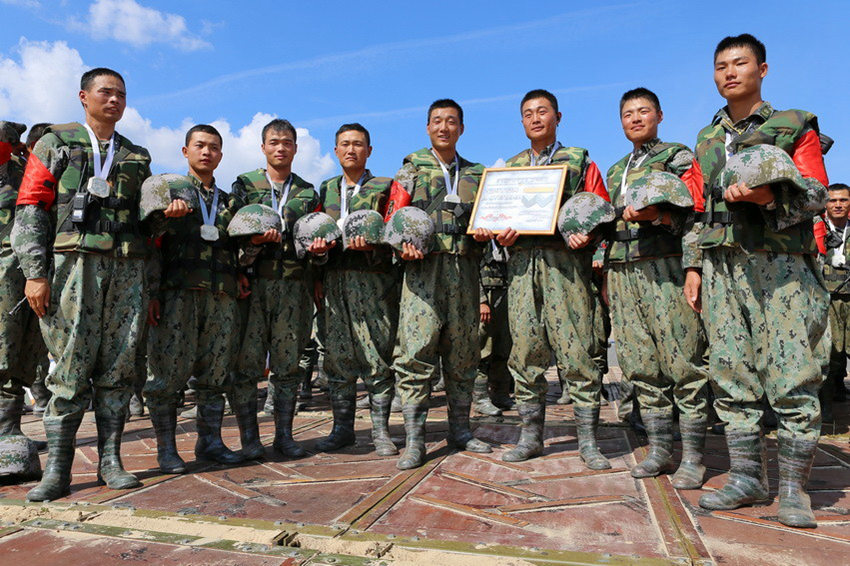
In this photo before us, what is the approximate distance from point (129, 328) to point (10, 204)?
214 cm

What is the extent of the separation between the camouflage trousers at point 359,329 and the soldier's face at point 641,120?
2330 mm

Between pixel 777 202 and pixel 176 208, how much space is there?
373 cm

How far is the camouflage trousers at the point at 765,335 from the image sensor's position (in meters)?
3.15

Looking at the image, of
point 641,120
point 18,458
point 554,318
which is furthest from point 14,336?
point 641,120

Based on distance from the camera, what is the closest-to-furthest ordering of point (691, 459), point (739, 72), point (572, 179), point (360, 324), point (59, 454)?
1. point (739, 72)
2. point (59, 454)
3. point (691, 459)
4. point (572, 179)
5. point (360, 324)

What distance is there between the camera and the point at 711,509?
320 centimetres

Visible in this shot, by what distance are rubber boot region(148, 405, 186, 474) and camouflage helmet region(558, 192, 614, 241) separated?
327cm

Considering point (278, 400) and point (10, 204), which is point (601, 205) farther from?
point (10, 204)

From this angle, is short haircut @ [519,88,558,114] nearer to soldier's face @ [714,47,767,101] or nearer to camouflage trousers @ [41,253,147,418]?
soldier's face @ [714,47,767,101]

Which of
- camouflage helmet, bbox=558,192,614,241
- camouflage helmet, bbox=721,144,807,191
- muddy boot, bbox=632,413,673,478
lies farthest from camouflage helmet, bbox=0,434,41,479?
camouflage helmet, bbox=721,144,807,191

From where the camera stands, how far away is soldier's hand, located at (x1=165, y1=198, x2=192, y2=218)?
12.7 feet

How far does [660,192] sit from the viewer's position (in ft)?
12.1

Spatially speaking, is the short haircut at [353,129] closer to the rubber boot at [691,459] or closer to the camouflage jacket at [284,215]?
the camouflage jacket at [284,215]

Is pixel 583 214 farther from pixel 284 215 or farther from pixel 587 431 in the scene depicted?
pixel 284 215
